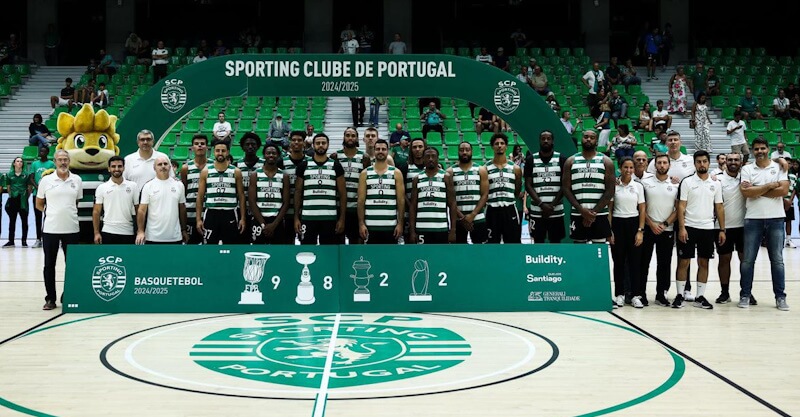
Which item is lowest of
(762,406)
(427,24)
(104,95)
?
(762,406)

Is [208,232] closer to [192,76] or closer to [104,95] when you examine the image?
[192,76]

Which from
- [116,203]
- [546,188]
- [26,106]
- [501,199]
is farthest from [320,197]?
[26,106]

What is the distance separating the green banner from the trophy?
1 centimetres

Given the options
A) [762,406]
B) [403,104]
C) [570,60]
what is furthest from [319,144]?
[570,60]

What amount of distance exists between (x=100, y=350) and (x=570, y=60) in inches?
801

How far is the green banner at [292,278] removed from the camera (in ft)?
29.1

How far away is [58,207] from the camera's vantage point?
909 centimetres

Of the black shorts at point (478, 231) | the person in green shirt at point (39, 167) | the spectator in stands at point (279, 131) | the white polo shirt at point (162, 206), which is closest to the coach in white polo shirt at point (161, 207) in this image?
the white polo shirt at point (162, 206)

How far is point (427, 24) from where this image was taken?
28.3 metres

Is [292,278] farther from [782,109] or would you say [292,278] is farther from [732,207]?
[782,109]

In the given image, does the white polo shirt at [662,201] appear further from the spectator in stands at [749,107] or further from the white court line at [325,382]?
the spectator in stands at [749,107]

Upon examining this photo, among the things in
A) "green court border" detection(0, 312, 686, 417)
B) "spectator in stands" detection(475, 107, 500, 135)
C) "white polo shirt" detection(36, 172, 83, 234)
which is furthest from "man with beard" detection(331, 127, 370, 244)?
"spectator in stands" detection(475, 107, 500, 135)

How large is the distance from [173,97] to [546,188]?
4686 mm

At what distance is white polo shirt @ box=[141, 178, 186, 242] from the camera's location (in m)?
9.13
